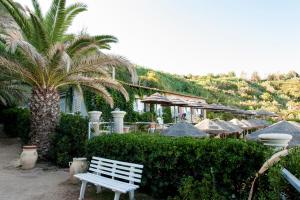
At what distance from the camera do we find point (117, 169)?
777 cm

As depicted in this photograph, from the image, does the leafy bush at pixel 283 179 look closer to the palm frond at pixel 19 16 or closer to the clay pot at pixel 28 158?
the clay pot at pixel 28 158

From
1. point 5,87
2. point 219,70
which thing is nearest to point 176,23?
point 5,87

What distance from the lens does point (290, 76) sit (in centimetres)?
8200

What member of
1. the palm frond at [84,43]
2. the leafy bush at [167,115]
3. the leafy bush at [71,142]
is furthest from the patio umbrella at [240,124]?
the leafy bush at [71,142]

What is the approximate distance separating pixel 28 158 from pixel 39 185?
8.88 feet

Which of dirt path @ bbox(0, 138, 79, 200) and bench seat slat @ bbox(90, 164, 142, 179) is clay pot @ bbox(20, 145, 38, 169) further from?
bench seat slat @ bbox(90, 164, 142, 179)

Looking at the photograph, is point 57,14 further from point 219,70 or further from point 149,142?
point 219,70

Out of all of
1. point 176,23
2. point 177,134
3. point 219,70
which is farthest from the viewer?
point 219,70

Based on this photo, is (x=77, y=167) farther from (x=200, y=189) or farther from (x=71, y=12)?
(x=71, y=12)

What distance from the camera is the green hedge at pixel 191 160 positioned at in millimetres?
6043


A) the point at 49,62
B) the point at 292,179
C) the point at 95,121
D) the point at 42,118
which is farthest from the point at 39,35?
the point at 292,179

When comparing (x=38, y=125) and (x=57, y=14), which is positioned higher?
(x=57, y=14)

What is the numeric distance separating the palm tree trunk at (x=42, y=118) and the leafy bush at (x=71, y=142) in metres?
0.56

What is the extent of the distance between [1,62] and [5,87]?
6988mm
